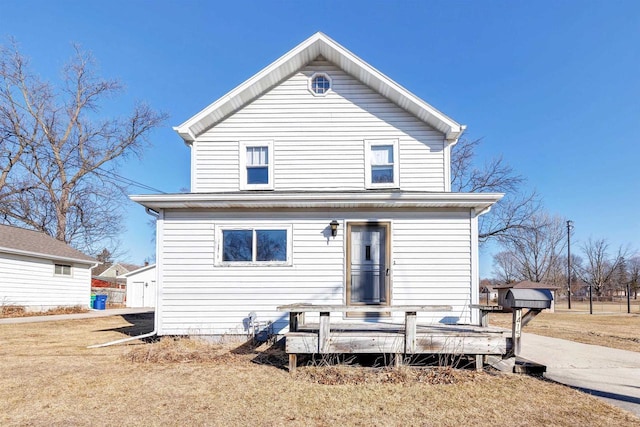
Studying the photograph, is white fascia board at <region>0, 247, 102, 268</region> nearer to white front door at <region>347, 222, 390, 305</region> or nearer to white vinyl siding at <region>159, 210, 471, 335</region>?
white vinyl siding at <region>159, 210, 471, 335</region>

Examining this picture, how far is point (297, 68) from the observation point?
9.72m

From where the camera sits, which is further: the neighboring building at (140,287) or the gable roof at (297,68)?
the neighboring building at (140,287)

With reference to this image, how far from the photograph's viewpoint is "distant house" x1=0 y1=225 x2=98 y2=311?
16.2 m

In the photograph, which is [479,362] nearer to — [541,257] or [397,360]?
[397,360]

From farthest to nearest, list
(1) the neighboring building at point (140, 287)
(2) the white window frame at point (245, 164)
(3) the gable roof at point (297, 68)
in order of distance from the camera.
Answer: (1) the neighboring building at point (140, 287) < (2) the white window frame at point (245, 164) < (3) the gable roof at point (297, 68)

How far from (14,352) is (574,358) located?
36.2ft

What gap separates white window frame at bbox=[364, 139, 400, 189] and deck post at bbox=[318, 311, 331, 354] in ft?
13.5

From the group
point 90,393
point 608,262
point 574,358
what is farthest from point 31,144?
point 608,262

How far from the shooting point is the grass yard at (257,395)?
407 centimetres

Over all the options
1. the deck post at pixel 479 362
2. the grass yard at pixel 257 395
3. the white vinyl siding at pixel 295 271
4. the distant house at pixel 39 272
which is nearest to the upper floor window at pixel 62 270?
the distant house at pixel 39 272

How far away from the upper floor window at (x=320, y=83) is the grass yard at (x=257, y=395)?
6.43 metres

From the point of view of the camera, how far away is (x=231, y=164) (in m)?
9.45

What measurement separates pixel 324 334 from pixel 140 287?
27.7 m

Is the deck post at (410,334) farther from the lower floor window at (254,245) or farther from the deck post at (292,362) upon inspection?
the lower floor window at (254,245)
